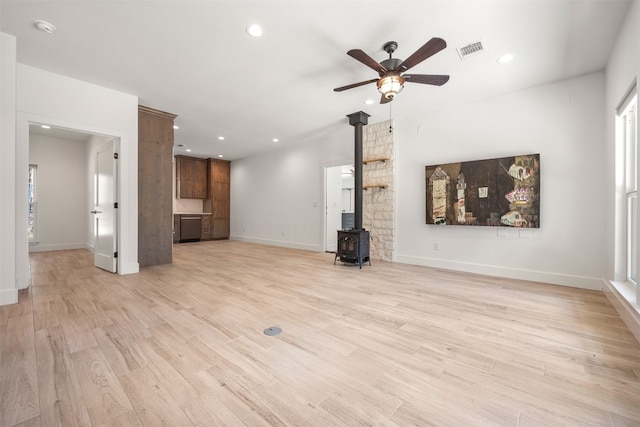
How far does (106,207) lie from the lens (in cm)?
425

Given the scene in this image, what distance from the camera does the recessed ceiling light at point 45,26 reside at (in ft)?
8.14

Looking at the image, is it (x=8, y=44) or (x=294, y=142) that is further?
(x=294, y=142)

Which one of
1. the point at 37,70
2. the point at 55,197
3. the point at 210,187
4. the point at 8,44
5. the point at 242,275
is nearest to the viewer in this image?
the point at 8,44

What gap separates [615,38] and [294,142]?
564 centimetres

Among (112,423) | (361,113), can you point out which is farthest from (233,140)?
(112,423)

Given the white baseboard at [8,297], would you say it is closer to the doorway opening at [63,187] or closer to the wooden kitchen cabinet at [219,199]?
the doorway opening at [63,187]

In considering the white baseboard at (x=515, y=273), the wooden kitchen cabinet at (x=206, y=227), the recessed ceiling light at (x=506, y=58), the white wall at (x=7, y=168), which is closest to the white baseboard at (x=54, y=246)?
the wooden kitchen cabinet at (x=206, y=227)

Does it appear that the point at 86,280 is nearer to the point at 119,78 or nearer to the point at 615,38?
the point at 119,78

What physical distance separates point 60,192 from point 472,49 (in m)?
9.02

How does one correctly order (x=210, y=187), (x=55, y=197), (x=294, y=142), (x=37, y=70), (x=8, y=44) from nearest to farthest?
(x=8, y=44) → (x=37, y=70) → (x=55, y=197) → (x=294, y=142) → (x=210, y=187)

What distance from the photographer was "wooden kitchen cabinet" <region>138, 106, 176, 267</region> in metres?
4.42

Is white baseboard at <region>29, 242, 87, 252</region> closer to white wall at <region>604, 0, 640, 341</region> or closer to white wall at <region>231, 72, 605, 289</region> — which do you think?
white wall at <region>231, 72, 605, 289</region>

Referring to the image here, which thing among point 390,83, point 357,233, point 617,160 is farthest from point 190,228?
point 617,160

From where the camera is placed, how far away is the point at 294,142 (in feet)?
22.6
